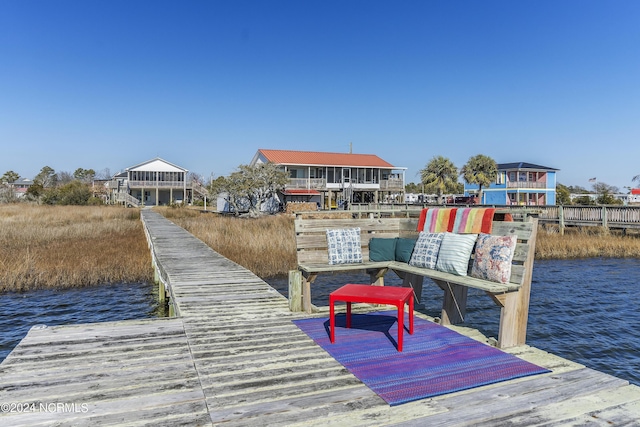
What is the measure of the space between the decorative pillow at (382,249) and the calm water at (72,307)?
15.1 ft

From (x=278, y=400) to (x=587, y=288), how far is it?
34.2ft

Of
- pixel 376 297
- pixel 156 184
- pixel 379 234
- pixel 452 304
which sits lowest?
pixel 452 304

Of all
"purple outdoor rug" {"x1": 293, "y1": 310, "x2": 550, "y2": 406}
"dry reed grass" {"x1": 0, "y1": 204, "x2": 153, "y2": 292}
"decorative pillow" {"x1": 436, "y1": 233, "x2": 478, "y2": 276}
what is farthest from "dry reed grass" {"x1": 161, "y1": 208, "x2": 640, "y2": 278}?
"purple outdoor rug" {"x1": 293, "y1": 310, "x2": 550, "y2": 406}

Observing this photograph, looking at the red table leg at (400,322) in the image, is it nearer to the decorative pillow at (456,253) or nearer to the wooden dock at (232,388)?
the wooden dock at (232,388)

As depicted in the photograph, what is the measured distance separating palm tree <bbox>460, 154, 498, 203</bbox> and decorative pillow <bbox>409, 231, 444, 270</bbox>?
3637 cm

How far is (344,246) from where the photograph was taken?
630cm

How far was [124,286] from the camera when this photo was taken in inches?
438

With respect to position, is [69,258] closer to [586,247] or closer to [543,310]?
[543,310]

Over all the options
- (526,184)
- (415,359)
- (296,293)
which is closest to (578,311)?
Answer: (296,293)

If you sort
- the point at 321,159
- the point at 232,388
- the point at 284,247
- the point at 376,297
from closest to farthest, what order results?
the point at 232,388
the point at 376,297
the point at 284,247
the point at 321,159

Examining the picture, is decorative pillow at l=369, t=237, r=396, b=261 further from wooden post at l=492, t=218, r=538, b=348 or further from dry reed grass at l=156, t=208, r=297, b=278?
dry reed grass at l=156, t=208, r=297, b=278

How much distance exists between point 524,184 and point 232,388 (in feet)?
146

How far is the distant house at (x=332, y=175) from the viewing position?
38969 mm

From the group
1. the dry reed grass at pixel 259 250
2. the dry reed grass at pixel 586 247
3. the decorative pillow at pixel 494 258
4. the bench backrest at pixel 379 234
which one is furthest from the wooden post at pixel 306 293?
the dry reed grass at pixel 586 247
